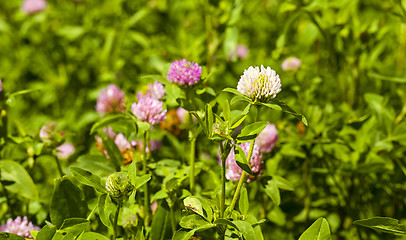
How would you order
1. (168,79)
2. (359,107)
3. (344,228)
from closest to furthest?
(168,79) → (344,228) → (359,107)

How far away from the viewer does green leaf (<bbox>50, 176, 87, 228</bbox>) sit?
3.70 ft

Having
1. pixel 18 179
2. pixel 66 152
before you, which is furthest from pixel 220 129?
pixel 66 152

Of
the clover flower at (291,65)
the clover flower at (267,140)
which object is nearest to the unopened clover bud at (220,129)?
the clover flower at (267,140)

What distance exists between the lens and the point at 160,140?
155 centimetres

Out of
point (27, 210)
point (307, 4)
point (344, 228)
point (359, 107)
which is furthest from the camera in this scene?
point (359, 107)

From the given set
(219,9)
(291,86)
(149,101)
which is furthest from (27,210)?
(219,9)

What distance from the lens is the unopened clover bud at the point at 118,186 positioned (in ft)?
3.09

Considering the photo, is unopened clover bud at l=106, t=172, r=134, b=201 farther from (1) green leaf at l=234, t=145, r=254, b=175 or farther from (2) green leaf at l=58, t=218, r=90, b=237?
(1) green leaf at l=234, t=145, r=254, b=175

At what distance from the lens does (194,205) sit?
0.98 meters

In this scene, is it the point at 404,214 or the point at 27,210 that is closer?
the point at 27,210

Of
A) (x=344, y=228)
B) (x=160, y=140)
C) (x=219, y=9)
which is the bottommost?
(x=344, y=228)

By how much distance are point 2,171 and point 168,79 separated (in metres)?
0.63

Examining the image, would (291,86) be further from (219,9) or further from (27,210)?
(27,210)

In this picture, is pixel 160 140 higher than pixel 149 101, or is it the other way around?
pixel 149 101
